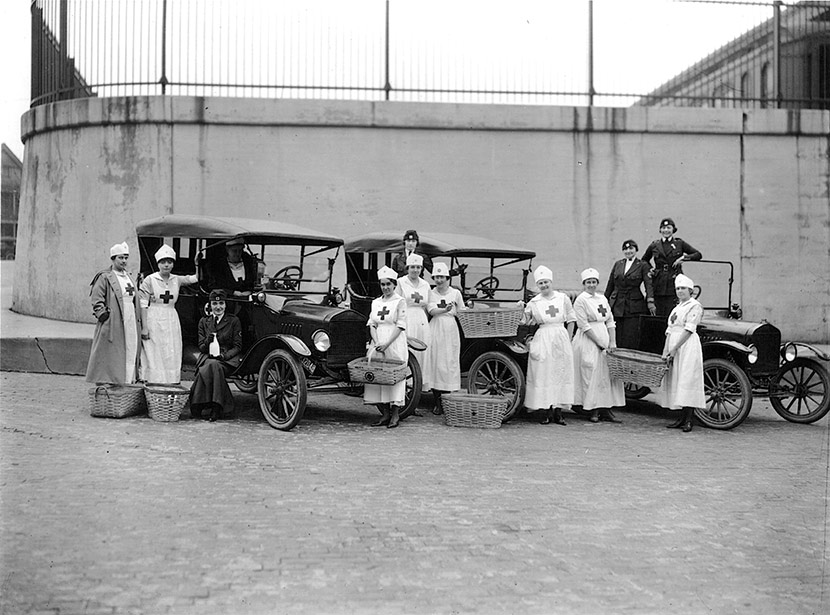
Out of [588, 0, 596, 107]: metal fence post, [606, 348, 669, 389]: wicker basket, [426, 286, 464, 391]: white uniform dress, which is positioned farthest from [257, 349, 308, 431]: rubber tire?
[588, 0, 596, 107]: metal fence post

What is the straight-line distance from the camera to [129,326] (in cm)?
959

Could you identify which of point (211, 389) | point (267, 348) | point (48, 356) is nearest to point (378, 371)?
point (267, 348)

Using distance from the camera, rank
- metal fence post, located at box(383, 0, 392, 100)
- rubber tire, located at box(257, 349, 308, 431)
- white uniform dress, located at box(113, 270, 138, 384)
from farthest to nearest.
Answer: metal fence post, located at box(383, 0, 392, 100)
white uniform dress, located at box(113, 270, 138, 384)
rubber tire, located at box(257, 349, 308, 431)

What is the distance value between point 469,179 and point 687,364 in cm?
711

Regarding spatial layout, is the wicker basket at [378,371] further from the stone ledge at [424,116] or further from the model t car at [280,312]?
the stone ledge at [424,116]

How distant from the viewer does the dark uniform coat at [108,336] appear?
9352 mm

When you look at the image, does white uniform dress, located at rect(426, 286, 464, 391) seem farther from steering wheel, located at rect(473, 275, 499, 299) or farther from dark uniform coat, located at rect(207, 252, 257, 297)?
dark uniform coat, located at rect(207, 252, 257, 297)

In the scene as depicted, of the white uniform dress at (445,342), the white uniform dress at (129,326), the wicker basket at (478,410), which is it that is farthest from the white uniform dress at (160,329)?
the wicker basket at (478,410)

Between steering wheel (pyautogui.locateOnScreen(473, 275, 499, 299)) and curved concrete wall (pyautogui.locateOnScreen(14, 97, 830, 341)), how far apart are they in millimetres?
4655

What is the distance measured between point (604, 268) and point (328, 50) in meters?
6.00

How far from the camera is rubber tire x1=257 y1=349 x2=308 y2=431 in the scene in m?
8.53

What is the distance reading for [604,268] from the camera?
15.4 m

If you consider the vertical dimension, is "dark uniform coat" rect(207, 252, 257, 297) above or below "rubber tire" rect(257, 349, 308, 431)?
above

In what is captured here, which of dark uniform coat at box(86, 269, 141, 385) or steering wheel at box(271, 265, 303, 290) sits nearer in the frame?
dark uniform coat at box(86, 269, 141, 385)
